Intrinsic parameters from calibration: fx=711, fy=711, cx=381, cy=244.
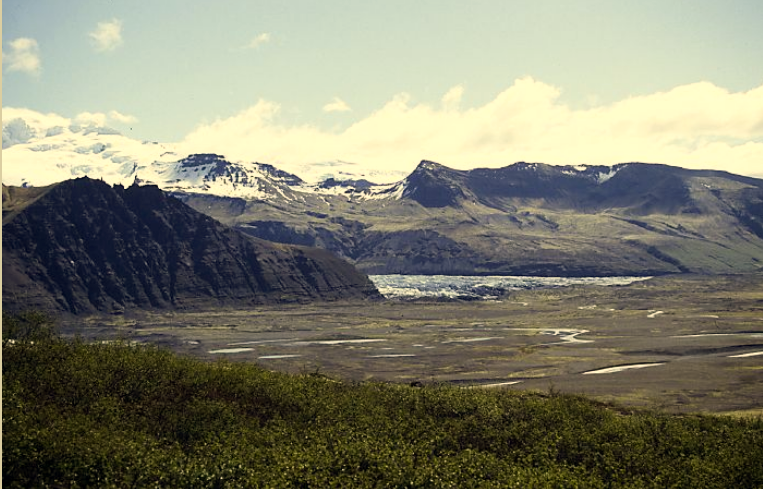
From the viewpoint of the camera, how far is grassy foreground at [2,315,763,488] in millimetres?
58750

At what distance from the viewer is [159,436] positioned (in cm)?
7506

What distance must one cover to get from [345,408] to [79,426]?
3202 centimetres

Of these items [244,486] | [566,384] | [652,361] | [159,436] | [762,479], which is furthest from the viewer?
[652,361]

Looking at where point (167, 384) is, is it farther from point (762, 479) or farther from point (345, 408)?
point (762, 479)

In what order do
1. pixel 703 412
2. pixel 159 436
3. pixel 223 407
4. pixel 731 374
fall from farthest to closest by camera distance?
pixel 731 374 → pixel 703 412 → pixel 223 407 → pixel 159 436

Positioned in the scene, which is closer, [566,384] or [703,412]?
[703,412]

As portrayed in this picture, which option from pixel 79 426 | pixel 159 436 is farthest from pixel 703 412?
pixel 79 426

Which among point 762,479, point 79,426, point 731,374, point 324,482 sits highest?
point 79,426

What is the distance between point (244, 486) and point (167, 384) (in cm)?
3610

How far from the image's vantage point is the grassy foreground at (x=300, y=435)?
58.8 meters

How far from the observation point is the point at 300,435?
77625mm

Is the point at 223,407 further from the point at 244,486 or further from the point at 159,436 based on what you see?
the point at 244,486

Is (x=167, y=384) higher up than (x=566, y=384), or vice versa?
(x=167, y=384)

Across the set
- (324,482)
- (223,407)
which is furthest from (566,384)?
(324,482)
